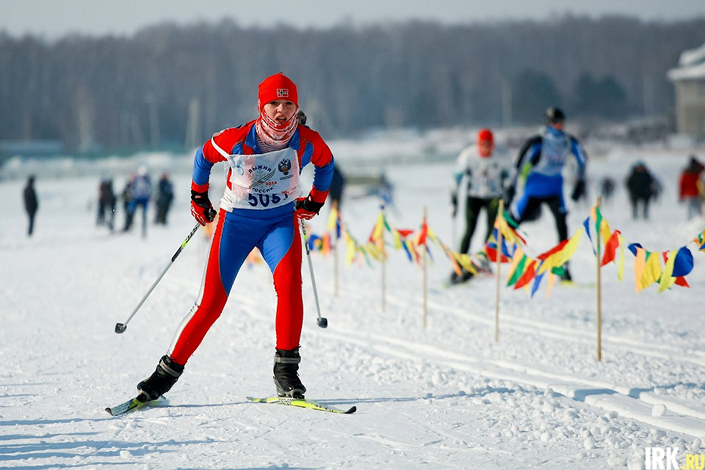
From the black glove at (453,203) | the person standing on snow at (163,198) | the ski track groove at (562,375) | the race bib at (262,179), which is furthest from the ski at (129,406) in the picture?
the person standing on snow at (163,198)

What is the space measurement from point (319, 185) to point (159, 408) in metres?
1.47

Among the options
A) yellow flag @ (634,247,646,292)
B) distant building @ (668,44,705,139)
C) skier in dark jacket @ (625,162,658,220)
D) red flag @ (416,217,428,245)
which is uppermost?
distant building @ (668,44,705,139)

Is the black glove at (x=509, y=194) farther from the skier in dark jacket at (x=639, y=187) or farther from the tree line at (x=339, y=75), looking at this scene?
the tree line at (x=339, y=75)

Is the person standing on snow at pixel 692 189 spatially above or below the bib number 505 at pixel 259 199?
above

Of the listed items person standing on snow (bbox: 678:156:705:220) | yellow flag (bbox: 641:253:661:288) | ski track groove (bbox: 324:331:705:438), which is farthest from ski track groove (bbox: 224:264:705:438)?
person standing on snow (bbox: 678:156:705:220)

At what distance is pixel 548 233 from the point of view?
15.8m

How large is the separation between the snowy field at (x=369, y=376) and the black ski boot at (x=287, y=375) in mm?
124

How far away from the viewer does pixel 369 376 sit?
532 cm

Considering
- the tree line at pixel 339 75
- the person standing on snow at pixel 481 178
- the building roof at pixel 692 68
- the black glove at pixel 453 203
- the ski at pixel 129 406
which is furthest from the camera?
the tree line at pixel 339 75

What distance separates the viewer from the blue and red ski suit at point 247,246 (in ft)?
14.9

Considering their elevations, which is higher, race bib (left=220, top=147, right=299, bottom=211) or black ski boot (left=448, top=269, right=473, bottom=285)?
race bib (left=220, top=147, right=299, bottom=211)

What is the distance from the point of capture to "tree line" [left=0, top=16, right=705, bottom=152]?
95.1 meters

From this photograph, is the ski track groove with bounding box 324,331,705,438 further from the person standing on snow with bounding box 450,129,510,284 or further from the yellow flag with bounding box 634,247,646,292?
the person standing on snow with bounding box 450,129,510,284

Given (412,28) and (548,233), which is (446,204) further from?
(412,28)
